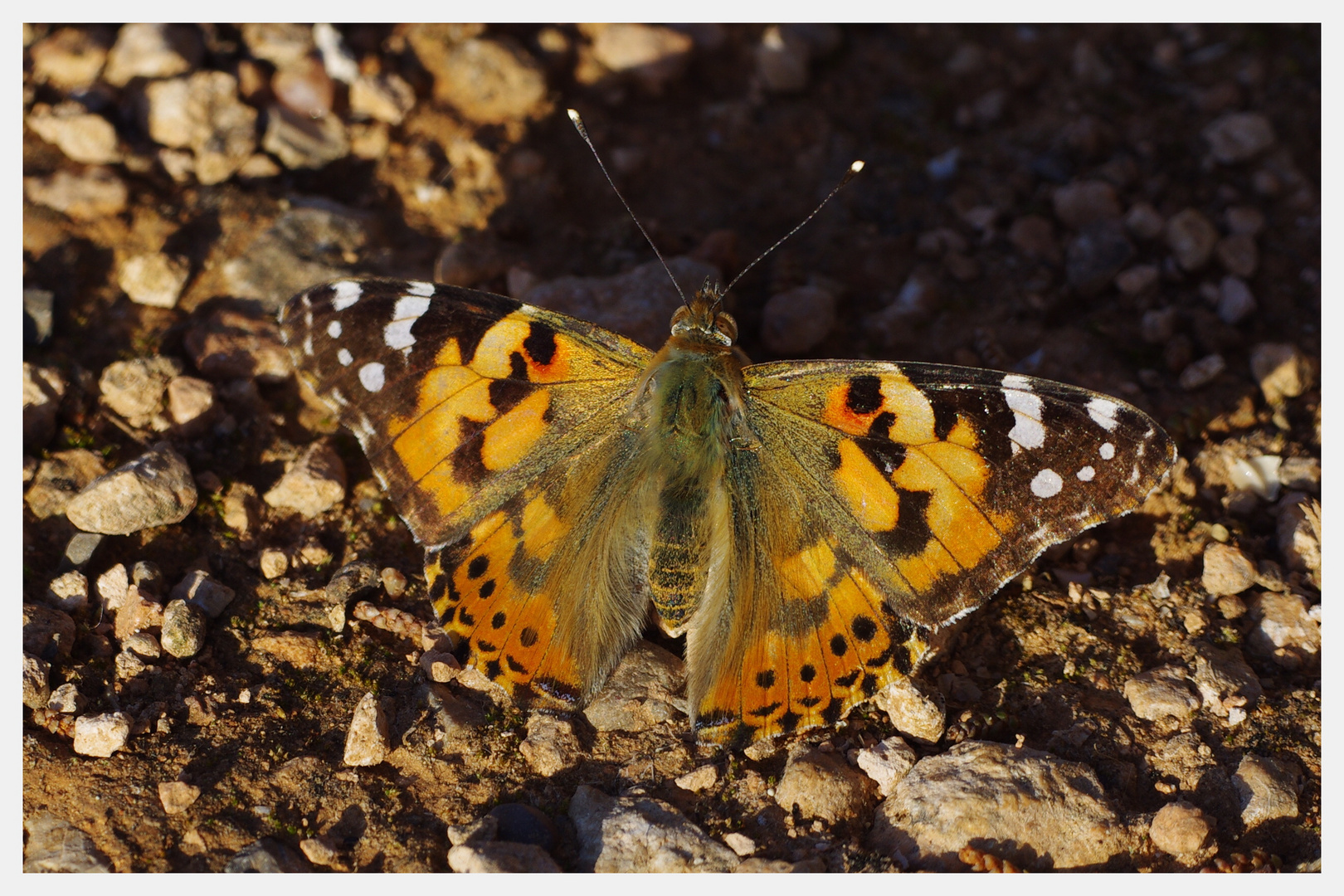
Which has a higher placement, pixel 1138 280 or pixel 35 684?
pixel 1138 280

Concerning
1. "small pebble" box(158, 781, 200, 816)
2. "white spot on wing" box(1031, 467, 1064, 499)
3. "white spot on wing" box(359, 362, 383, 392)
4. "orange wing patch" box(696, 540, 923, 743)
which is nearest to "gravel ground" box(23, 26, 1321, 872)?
"small pebble" box(158, 781, 200, 816)

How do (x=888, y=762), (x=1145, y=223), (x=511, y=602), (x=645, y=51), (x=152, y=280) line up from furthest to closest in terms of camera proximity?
(x=645, y=51), (x=1145, y=223), (x=152, y=280), (x=511, y=602), (x=888, y=762)

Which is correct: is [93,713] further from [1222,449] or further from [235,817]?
[1222,449]

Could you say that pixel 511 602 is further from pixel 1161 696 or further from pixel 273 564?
pixel 1161 696

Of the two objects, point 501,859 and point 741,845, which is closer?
point 501,859

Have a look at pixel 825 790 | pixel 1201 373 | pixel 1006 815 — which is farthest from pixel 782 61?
pixel 1006 815

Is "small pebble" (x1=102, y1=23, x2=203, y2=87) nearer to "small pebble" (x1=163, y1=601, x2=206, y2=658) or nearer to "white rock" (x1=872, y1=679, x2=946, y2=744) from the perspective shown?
"small pebble" (x1=163, y1=601, x2=206, y2=658)

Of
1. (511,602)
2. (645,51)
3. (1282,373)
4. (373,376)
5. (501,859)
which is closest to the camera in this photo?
(501,859)
